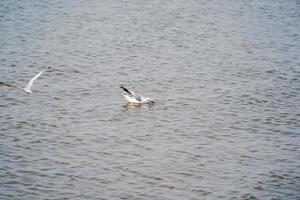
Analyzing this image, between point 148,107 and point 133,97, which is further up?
point 133,97

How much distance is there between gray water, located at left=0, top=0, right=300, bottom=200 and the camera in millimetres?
15250

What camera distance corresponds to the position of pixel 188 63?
26.0 metres

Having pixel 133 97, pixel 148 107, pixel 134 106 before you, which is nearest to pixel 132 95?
pixel 133 97

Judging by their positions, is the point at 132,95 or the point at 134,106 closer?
the point at 132,95

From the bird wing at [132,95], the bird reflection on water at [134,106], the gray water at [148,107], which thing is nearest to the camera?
the gray water at [148,107]

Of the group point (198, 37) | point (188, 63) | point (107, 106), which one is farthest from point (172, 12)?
point (107, 106)

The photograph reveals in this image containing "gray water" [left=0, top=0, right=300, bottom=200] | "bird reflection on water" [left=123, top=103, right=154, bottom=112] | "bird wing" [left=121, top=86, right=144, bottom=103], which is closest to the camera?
"gray water" [left=0, top=0, right=300, bottom=200]

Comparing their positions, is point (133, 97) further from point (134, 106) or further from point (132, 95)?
point (134, 106)

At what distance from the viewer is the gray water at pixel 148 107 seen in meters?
15.2

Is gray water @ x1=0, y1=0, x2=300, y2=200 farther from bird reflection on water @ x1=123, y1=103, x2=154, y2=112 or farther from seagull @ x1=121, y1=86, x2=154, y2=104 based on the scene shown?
seagull @ x1=121, y1=86, x2=154, y2=104

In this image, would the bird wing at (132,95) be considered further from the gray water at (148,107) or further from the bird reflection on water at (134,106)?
the gray water at (148,107)

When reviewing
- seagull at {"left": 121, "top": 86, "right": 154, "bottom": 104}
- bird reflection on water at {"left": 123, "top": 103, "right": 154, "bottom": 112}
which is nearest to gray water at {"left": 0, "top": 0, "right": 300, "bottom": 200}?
bird reflection on water at {"left": 123, "top": 103, "right": 154, "bottom": 112}

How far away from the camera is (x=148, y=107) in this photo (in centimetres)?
2069

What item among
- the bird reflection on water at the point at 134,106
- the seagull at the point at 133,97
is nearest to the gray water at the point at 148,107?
the bird reflection on water at the point at 134,106
